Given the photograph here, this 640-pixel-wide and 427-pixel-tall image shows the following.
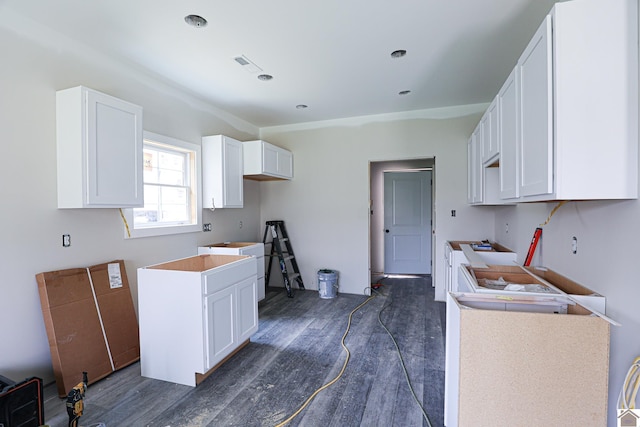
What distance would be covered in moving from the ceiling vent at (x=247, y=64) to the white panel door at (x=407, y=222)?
11.8 feet

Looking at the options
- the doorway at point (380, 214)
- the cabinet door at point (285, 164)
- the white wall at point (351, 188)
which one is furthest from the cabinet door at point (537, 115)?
the doorway at point (380, 214)

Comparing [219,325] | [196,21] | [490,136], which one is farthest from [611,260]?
[196,21]

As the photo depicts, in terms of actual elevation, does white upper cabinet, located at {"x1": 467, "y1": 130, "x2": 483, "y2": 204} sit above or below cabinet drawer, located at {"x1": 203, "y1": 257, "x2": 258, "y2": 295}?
above

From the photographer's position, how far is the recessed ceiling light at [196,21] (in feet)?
7.02

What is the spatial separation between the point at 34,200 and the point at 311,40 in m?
2.44

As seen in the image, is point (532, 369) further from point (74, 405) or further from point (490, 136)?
point (74, 405)

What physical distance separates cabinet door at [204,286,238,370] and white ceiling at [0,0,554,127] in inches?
81.2

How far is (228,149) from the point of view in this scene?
3971mm

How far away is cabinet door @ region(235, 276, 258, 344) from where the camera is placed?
2.77 m

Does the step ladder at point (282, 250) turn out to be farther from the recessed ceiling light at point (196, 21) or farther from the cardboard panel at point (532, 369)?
the cardboard panel at point (532, 369)

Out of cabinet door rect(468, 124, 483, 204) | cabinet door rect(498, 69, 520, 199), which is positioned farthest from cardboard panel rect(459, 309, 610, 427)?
cabinet door rect(468, 124, 483, 204)

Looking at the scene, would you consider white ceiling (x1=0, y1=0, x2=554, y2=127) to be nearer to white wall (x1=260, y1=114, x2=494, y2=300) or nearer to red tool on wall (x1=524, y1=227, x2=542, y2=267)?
white wall (x1=260, y1=114, x2=494, y2=300)

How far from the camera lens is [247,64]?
2861mm

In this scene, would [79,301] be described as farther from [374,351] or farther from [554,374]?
[554,374]
